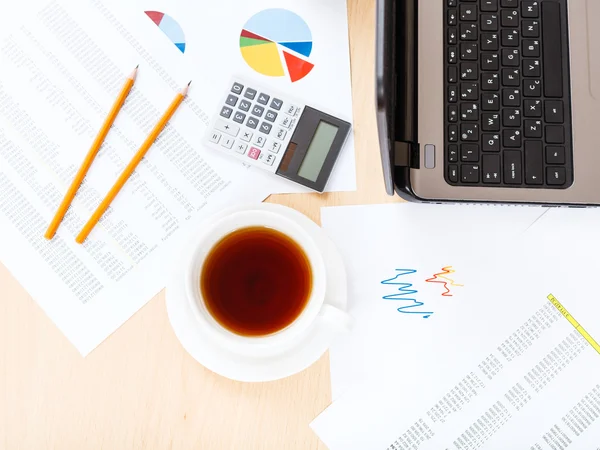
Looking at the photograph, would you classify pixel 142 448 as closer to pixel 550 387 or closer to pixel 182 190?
pixel 182 190

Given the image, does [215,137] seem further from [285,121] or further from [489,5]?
[489,5]

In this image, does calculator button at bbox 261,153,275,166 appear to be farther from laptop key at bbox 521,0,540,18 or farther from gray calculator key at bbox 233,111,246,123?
laptop key at bbox 521,0,540,18

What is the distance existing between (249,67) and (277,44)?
38 mm

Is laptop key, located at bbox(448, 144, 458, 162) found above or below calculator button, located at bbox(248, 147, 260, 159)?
above

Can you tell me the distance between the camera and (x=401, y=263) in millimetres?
584

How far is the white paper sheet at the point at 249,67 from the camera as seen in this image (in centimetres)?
60

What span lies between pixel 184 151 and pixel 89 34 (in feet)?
0.54

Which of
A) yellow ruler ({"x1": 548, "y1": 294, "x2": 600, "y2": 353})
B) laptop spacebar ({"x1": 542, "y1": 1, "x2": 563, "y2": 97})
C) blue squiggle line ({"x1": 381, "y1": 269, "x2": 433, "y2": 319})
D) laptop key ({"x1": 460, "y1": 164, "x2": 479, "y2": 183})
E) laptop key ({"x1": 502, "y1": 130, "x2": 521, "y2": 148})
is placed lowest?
yellow ruler ({"x1": 548, "y1": 294, "x2": 600, "y2": 353})

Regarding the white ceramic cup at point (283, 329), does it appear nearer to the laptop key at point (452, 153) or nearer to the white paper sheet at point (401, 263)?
the white paper sheet at point (401, 263)

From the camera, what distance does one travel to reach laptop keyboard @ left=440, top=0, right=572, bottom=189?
0.54m

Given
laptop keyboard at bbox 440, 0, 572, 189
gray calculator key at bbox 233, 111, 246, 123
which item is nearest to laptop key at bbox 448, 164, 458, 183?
laptop keyboard at bbox 440, 0, 572, 189

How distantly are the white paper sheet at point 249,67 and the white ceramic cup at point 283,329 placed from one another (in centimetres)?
6

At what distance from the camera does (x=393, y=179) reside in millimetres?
535

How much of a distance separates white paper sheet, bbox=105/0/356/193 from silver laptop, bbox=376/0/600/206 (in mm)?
70
